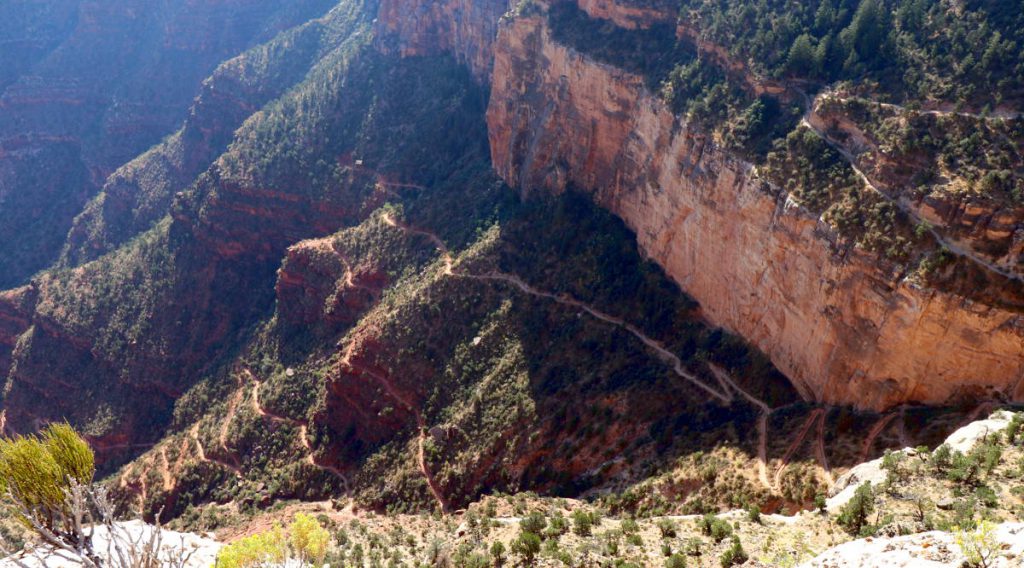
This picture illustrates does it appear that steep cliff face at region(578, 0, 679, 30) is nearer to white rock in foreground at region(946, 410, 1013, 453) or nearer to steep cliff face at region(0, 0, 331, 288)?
white rock in foreground at region(946, 410, 1013, 453)

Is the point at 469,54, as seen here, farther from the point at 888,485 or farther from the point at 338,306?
the point at 888,485

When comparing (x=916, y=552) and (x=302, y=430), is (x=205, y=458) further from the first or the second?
(x=916, y=552)

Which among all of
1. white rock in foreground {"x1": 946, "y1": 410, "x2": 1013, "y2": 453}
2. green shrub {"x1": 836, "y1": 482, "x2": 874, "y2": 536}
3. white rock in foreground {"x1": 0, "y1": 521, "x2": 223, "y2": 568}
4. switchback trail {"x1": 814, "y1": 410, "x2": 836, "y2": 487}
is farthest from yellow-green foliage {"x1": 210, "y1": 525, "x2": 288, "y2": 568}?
white rock in foreground {"x1": 946, "y1": 410, "x2": 1013, "y2": 453}

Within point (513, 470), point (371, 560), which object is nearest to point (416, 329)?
point (513, 470)

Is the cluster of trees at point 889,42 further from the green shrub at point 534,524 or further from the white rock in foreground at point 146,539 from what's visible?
the white rock in foreground at point 146,539

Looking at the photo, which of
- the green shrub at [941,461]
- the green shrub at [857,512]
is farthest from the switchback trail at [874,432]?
the green shrub at [857,512]
